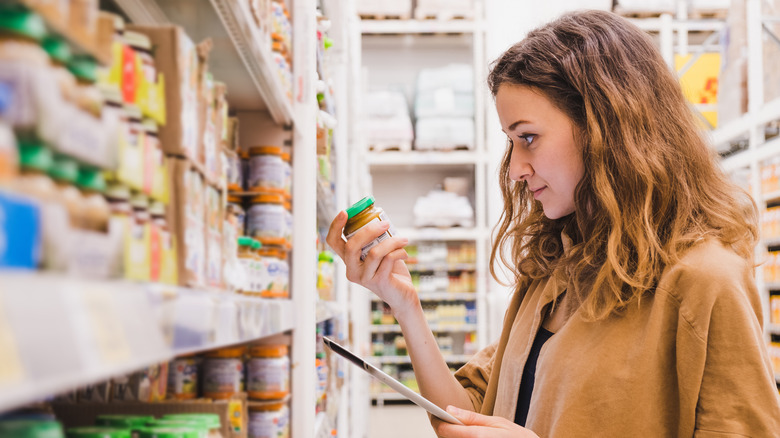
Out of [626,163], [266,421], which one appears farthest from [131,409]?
[626,163]

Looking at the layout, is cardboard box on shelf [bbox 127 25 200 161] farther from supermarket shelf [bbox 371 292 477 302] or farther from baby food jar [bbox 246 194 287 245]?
supermarket shelf [bbox 371 292 477 302]

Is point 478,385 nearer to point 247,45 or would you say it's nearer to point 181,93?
point 247,45

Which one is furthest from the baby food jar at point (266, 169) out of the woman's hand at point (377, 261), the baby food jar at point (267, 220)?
the woman's hand at point (377, 261)

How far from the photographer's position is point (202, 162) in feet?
2.49

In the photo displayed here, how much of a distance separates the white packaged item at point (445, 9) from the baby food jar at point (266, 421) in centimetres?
663

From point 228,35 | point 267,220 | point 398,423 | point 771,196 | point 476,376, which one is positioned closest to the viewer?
point 228,35

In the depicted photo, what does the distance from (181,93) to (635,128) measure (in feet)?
2.91

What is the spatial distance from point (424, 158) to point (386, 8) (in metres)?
1.68

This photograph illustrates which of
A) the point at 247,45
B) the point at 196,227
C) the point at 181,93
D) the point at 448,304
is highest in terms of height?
the point at 247,45

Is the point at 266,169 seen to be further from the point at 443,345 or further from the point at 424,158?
the point at 443,345

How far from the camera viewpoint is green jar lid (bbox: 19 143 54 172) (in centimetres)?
38

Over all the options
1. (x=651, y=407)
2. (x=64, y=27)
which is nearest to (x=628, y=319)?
(x=651, y=407)

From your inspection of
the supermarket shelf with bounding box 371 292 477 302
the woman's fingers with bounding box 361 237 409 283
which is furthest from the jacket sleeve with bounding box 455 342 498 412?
the supermarket shelf with bounding box 371 292 477 302

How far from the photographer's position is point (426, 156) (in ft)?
23.7
